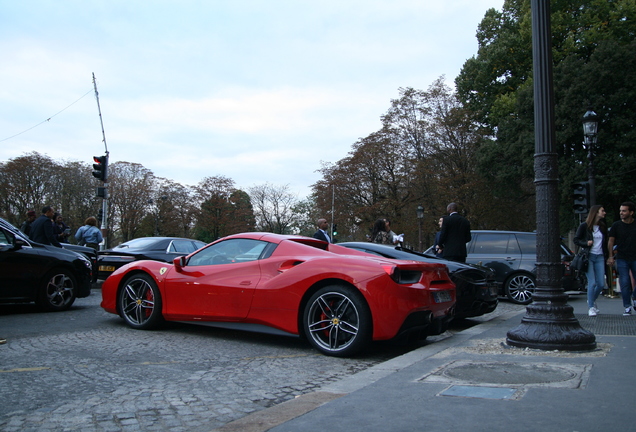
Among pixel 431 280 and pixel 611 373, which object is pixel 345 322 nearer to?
pixel 431 280

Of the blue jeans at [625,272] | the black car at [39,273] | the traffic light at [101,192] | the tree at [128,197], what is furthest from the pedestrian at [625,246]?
the tree at [128,197]

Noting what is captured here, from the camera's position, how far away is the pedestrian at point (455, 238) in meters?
9.68

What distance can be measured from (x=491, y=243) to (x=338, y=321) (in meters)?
8.31

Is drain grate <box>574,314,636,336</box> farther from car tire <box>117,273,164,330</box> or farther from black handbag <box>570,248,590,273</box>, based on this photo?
car tire <box>117,273,164,330</box>

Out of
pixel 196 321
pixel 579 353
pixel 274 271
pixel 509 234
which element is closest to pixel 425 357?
pixel 579 353

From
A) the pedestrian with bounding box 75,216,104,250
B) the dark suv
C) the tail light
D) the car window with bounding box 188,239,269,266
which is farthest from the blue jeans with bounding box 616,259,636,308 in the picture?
the pedestrian with bounding box 75,216,104,250

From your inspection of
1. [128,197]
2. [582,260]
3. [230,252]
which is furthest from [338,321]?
[128,197]

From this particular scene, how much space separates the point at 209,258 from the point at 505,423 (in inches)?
176

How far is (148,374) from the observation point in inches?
187

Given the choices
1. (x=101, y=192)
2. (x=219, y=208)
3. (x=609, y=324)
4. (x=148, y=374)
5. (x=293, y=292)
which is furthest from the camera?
(x=219, y=208)

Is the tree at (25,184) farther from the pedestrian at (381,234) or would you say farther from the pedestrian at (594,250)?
the pedestrian at (594,250)

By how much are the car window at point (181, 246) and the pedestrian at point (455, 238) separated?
22.9 ft

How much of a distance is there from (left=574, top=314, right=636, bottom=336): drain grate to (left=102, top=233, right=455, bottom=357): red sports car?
2234 mm

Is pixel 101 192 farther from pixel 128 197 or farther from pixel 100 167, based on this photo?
pixel 128 197
